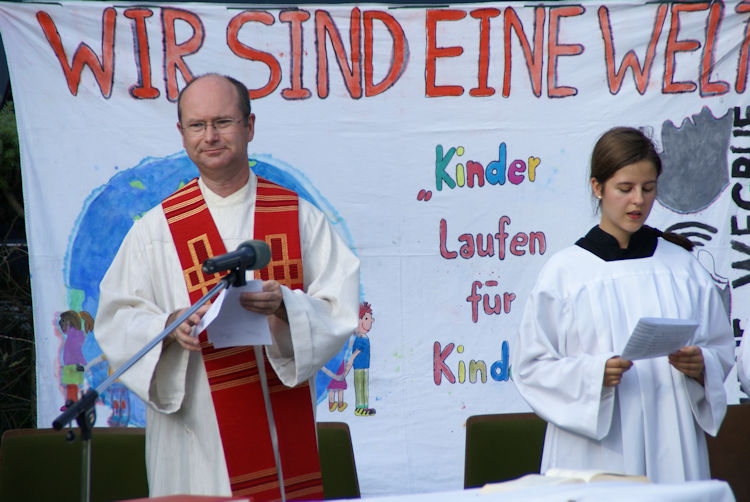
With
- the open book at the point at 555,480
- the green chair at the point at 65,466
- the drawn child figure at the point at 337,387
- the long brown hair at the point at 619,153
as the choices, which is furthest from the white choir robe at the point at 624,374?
the green chair at the point at 65,466

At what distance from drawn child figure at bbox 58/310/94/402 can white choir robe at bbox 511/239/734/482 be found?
7.56ft

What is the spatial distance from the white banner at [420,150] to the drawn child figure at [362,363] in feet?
0.10

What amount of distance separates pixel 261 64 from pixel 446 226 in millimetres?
1203

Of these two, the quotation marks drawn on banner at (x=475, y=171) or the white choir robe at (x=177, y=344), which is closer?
the white choir robe at (x=177, y=344)

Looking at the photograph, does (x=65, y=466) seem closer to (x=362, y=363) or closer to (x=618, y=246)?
(x=362, y=363)

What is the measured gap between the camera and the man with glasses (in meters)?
2.98

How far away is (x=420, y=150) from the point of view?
4.62 meters

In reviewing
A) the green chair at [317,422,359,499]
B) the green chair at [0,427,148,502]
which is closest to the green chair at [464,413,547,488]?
the green chair at [317,422,359,499]

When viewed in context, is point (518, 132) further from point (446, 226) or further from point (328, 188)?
point (328, 188)

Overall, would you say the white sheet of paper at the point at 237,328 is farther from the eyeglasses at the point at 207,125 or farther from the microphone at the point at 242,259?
the eyeglasses at the point at 207,125

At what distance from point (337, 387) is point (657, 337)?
216cm

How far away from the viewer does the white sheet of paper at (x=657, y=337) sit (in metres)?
2.67

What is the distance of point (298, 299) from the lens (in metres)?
2.95

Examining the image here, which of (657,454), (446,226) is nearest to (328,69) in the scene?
(446,226)
